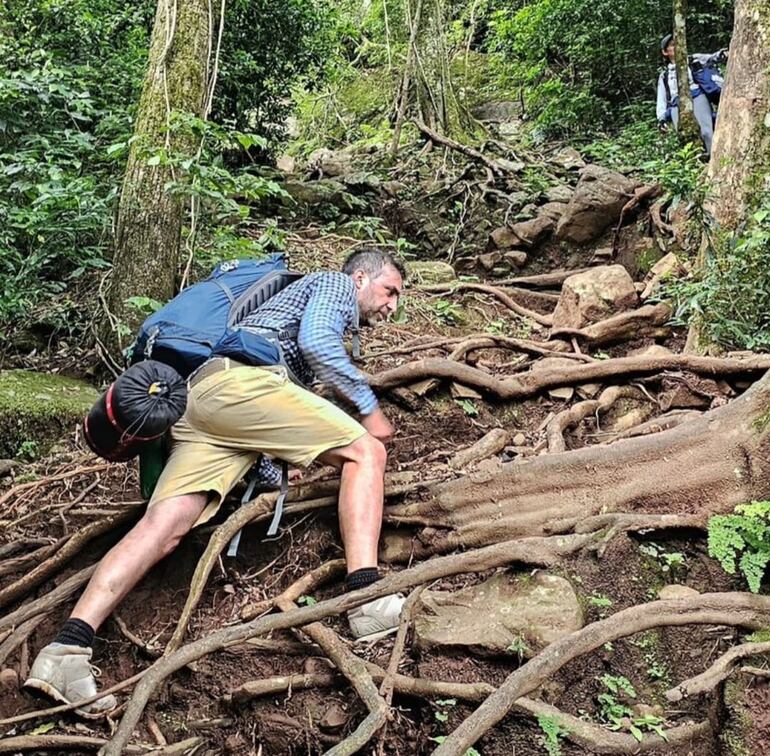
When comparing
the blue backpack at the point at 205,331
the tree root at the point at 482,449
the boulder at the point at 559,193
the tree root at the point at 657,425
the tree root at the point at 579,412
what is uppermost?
Result: the blue backpack at the point at 205,331

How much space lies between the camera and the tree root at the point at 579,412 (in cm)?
421

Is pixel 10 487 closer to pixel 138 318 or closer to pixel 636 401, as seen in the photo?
pixel 138 318

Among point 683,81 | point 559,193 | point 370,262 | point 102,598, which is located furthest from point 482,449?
point 559,193

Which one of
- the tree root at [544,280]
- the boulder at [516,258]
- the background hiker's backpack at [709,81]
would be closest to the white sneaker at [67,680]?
the tree root at [544,280]

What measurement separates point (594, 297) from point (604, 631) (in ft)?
13.7

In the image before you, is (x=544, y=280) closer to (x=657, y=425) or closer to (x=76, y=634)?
(x=657, y=425)

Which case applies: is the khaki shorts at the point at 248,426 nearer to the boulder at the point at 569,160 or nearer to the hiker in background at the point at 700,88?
the hiker in background at the point at 700,88

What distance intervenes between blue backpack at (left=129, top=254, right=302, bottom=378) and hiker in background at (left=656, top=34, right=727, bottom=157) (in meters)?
7.20

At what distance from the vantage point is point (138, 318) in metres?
6.19

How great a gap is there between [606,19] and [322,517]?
11.5 meters

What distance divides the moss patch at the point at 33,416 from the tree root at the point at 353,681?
9.49 ft

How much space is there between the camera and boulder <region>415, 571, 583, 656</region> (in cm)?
304

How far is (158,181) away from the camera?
20.2 ft

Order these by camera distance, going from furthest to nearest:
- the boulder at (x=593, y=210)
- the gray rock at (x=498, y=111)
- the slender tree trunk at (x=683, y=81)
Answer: the gray rock at (x=498, y=111), the boulder at (x=593, y=210), the slender tree trunk at (x=683, y=81)
